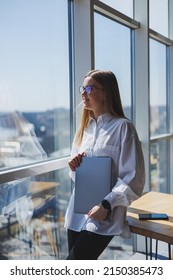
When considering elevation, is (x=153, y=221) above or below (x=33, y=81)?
below

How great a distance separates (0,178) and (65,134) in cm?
70

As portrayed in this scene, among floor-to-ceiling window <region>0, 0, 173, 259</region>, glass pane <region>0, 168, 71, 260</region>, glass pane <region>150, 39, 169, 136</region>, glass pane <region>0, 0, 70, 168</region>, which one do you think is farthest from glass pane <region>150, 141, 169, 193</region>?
glass pane <region>0, 0, 70, 168</region>

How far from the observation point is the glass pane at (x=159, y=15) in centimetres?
337

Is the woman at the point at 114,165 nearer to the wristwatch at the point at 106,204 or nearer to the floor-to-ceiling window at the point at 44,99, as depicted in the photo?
the wristwatch at the point at 106,204

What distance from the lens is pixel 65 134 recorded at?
2121mm

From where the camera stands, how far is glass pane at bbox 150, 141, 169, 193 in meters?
3.44

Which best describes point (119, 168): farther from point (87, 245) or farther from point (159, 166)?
point (159, 166)

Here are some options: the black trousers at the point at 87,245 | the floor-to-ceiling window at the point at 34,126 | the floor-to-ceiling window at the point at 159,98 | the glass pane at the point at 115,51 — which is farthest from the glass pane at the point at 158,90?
the black trousers at the point at 87,245

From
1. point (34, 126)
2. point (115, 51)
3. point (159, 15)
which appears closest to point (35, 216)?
point (34, 126)

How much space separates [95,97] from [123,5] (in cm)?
171

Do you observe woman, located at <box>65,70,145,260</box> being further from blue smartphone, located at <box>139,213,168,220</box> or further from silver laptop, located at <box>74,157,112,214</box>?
blue smartphone, located at <box>139,213,168,220</box>

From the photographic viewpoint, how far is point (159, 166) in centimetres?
366

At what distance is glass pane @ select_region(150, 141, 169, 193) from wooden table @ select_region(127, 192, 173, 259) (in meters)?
1.50

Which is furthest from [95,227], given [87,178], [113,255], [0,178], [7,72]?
[113,255]
